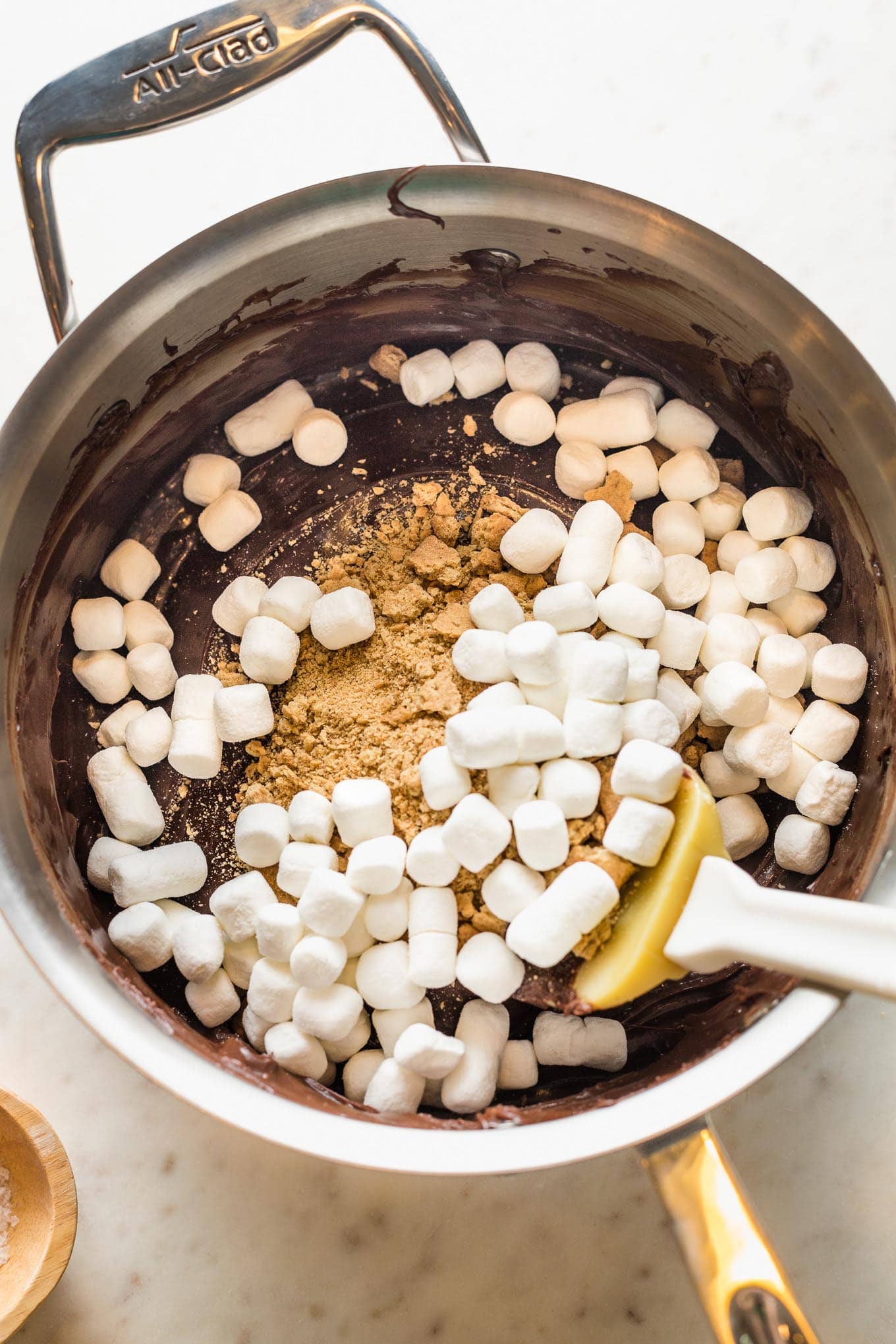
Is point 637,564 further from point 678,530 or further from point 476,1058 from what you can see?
point 476,1058

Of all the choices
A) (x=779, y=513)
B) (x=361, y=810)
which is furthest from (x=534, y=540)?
(x=361, y=810)

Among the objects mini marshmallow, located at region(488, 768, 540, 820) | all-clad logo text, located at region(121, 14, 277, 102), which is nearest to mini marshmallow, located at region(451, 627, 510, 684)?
mini marshmallow, located at region(488, 768, 540, 820)

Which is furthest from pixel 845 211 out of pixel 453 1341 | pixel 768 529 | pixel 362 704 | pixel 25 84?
pixel 453 1341

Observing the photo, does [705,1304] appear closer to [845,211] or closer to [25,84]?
[845,211]

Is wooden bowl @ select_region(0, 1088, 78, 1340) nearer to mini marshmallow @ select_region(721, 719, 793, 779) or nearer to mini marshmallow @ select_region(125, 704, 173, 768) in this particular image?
mini marshmallow @ select_region(125, 704, 173, 768)

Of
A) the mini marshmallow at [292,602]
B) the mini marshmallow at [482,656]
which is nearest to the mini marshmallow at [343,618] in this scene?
the mini marshmallow at [292,602]

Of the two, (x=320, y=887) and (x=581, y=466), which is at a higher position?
(x=581, y=466)
